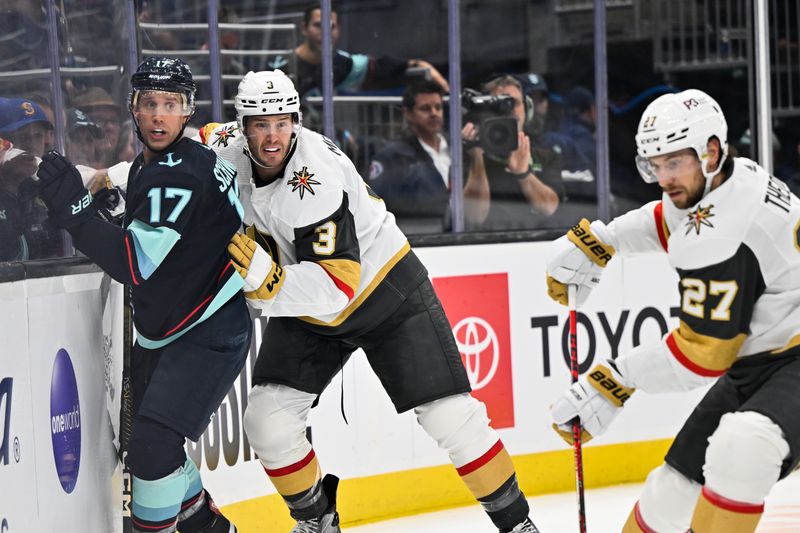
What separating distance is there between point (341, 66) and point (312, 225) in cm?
196

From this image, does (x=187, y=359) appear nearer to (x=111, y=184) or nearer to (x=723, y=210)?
(x=111, y=184)

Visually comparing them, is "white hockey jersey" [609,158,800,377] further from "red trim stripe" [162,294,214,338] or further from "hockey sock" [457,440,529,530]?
"red trim stripe" [162,294,214,338]

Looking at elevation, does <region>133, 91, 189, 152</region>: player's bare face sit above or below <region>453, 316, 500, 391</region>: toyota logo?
above

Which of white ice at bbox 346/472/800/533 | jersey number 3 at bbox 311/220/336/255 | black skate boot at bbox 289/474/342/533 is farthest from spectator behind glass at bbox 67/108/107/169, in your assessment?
white ice at bbox 346/472/800/533

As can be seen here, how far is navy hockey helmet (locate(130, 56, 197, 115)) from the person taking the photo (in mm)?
2934

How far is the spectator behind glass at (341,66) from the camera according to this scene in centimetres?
480

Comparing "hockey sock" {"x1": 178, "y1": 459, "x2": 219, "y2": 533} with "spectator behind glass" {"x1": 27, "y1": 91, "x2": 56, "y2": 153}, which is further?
A: "hockey sock" {"x1": 178, "y1": 459, "x2": 219, "y2": 533}

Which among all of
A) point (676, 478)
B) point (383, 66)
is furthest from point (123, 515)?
point (383, 66)

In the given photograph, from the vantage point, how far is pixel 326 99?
4.71 m

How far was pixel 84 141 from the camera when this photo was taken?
3.37 meters

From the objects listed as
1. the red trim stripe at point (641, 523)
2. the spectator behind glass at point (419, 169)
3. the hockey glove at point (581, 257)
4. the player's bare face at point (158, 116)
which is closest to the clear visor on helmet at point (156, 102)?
the player's bare face at point (158, 116)

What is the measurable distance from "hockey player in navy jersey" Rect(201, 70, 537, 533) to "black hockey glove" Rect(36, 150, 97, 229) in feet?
1.52

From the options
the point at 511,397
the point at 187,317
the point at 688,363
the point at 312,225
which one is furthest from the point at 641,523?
the point at 511,397

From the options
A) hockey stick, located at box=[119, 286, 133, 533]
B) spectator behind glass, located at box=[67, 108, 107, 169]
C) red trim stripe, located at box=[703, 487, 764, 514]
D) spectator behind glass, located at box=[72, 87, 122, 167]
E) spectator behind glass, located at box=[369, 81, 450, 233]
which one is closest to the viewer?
red trim stripe, located at box=[703, 487, 764, 514]
